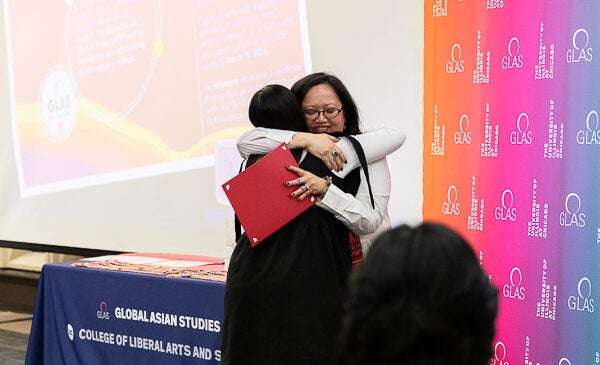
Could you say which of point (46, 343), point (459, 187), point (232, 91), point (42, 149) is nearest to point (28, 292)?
point (42, 149)

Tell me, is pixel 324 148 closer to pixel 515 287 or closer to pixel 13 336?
pixel 515 287

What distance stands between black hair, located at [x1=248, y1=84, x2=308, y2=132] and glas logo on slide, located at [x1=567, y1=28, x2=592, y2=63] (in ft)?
3.22

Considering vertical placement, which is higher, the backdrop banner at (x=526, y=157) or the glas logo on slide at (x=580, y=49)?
the glas logo on slide at (x=580, y=49)

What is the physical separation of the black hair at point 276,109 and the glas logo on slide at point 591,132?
3.16 feet

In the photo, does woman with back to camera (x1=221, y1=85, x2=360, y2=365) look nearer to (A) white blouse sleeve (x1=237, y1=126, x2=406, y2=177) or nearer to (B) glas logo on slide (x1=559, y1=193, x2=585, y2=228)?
(A) white blouse sleeve (x1=237, y1=126, x2=406, y2=177)

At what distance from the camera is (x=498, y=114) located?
2.79 metres

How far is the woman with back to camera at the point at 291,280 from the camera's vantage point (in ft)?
6.89

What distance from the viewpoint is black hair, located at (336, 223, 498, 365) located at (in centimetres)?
84

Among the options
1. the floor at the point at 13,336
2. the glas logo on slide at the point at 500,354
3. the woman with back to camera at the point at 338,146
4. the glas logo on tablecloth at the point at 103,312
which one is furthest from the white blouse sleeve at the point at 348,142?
the floor at the point at 13,336

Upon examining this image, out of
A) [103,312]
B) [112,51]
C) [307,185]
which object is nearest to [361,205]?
[307,185]

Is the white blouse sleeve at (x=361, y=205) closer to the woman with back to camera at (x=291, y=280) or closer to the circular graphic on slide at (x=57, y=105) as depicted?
the woman with back to camera at (x=291, y=280)

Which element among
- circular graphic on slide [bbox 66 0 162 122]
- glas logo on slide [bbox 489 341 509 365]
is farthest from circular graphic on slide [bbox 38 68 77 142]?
glas logo on slide [bbox 489 341 509 365]

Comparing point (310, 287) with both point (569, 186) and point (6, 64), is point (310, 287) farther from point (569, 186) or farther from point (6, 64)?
point (6, 64)

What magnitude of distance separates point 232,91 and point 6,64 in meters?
1.95
